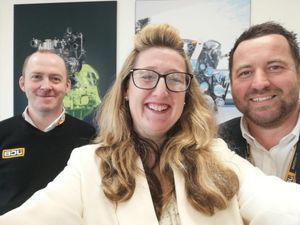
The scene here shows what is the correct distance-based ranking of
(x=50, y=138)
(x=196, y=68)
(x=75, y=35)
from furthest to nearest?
1. (x=75, y=35)
2. (x=196, y=68)
3. (x=50, y=138)

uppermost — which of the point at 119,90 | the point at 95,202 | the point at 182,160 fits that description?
the point at 119,90

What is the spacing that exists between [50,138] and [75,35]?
1.43 m

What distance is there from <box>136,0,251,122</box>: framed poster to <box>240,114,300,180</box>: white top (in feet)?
4.07

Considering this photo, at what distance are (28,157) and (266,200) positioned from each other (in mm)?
1538

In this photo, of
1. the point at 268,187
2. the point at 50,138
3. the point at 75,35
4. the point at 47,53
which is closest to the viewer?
the point at 268,187

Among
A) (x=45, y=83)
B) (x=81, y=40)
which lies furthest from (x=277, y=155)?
(x=81, y=40)

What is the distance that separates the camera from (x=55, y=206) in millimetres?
1193

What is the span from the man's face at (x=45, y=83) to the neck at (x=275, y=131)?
1.38m

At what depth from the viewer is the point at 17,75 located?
341cm

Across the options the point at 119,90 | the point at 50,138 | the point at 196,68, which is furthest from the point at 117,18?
the point at 119,90

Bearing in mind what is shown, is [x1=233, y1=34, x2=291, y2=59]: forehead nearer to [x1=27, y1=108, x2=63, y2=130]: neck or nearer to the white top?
the white top

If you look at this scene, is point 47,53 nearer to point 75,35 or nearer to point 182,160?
point 75,35

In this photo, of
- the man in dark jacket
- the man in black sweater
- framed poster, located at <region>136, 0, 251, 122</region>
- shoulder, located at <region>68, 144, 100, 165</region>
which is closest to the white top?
the man in dark jacket

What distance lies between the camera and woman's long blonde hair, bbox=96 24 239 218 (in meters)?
1.32
